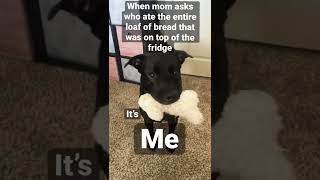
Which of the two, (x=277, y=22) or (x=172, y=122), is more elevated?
(x=277, y=22)

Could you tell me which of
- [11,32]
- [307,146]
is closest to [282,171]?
[307,146]

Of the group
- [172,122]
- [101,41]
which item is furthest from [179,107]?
[101,41]

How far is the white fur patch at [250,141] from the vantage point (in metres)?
0.51

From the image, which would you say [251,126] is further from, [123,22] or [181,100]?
[123,22]

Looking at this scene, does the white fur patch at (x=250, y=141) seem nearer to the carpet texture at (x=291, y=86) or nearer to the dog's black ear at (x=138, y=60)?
the carpet texture at (x=291, y=86)

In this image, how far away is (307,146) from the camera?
20.1 inches

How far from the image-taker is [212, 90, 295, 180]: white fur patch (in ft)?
1.67

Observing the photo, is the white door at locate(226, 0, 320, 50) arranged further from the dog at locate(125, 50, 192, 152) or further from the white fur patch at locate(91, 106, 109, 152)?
the white fur patch at locate(91, 106, 109, 152)

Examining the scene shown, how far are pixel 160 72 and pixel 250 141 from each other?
0.14m

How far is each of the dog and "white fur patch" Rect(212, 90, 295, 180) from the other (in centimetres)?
7

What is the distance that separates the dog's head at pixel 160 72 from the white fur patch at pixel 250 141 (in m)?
0.07

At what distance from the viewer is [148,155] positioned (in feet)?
1.66

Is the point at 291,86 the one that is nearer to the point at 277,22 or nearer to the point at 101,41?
the point at 277,22

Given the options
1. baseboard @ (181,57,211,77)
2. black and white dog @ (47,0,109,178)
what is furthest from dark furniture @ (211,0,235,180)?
black and white dog @ (47,0,109,178)
